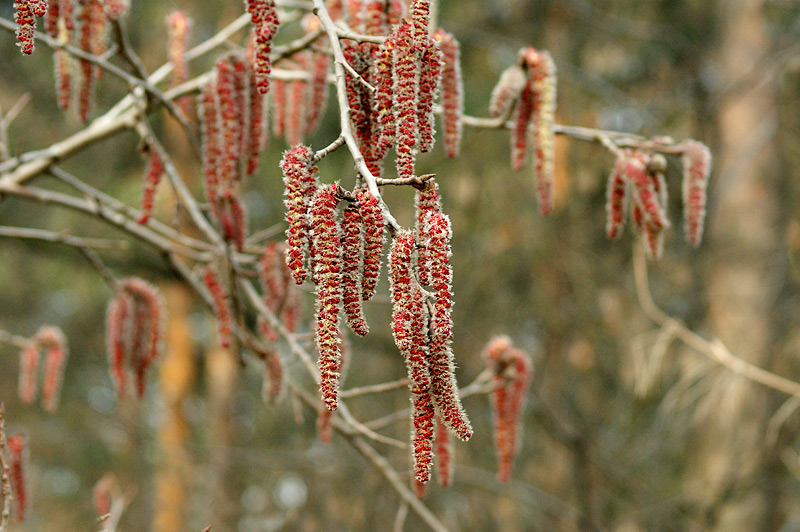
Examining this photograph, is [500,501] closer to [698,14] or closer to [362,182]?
[698,14]

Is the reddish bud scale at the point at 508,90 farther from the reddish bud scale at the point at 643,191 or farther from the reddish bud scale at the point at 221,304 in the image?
the reddish bud scale at the point at 221,304

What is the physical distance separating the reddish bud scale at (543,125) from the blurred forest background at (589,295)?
6.63ft

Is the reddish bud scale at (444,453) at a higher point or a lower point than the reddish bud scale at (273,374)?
lower

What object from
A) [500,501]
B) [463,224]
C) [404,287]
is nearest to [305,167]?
[404,287]

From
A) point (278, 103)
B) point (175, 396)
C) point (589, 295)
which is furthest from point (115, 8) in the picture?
point (175, 396)

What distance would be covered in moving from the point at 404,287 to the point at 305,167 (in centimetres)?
29

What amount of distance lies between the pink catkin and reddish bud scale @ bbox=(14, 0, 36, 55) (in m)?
0.76

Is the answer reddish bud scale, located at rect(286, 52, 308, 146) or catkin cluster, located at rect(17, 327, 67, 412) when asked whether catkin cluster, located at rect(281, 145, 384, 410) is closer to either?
reddish bud scale, located at rect(286, 52, 308, 146)

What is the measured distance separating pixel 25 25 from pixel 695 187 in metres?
2.00

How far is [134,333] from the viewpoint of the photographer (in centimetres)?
313

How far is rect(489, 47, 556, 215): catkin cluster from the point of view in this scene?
2.56 metres

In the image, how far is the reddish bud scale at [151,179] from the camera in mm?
2859

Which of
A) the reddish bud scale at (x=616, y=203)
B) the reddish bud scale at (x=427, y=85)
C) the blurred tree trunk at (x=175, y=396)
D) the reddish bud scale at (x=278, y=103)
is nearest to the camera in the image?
the reddish bud scale at (x=427, y=85)

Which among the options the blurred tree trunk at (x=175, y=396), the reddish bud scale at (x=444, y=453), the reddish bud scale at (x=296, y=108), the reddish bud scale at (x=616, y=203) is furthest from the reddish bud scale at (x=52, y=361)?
the blurred tree trunk at (x=175, y=396)
